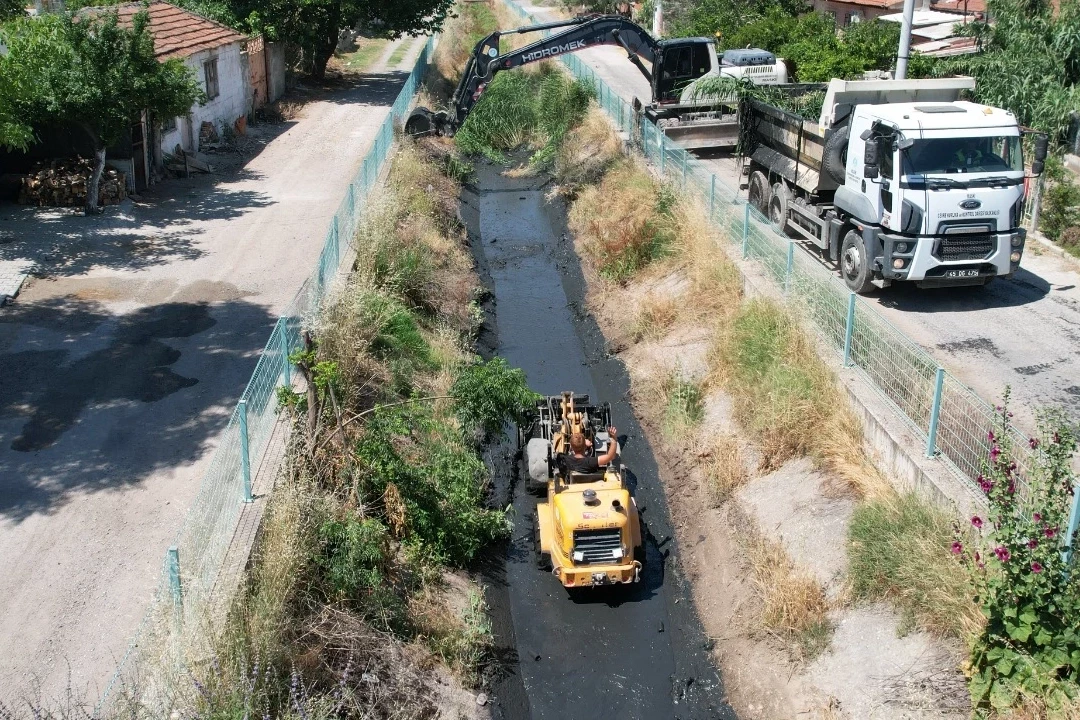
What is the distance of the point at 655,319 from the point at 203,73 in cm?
1478

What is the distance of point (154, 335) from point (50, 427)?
115 inches

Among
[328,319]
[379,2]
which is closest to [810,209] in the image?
[328,319]

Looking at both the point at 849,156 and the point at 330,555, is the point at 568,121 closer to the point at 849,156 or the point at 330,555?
the point at 849,156

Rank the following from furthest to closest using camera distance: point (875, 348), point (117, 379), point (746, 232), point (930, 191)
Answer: point (746, 232)
point (930, 191)
point (117, 379)
point (875, 348)

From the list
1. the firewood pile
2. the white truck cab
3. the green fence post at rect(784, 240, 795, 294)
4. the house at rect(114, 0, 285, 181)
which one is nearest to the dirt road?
the firewood pile

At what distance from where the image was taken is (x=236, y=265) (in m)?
18.0

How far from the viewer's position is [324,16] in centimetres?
3275

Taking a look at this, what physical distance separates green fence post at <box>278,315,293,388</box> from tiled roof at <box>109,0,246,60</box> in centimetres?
1394

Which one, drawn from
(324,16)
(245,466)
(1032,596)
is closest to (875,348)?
(1032,596)

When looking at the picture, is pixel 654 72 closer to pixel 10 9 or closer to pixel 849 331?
pixel 849 331

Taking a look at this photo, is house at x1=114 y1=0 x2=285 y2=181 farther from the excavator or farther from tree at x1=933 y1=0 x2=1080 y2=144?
tree at x1=933 y1=0 x2=1080 y2=144

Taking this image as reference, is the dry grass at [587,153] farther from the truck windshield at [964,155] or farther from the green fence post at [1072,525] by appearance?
the green fence post at [1072,525]

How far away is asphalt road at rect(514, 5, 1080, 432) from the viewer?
12414 millimetres

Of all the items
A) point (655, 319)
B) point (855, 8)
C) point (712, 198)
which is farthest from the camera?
point (855, 8)
